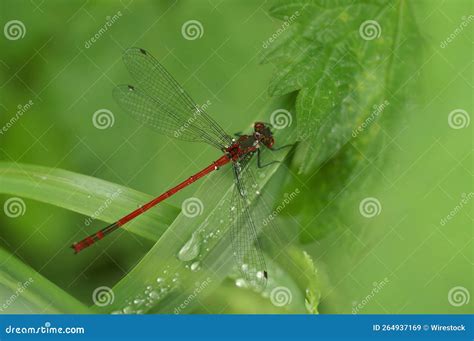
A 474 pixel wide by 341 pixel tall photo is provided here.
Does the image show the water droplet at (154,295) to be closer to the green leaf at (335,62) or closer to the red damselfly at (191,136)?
the red damselfly at (191,136)

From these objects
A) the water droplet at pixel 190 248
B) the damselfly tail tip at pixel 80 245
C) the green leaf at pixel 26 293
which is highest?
the water droplet at pixel 190 248

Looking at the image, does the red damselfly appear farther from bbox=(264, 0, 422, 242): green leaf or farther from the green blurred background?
bbox=(264, 0, 422, 242): green leaf

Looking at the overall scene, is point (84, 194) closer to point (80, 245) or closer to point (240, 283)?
point (80, 245)

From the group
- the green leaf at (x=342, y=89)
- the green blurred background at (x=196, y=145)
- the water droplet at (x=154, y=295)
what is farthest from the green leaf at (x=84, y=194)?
the green leaf at (x=342, y=89)

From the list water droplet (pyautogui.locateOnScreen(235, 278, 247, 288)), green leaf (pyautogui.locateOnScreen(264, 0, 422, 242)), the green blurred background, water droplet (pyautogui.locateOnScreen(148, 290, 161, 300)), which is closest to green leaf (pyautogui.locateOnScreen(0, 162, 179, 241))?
the green blurred background

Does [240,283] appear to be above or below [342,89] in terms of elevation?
below

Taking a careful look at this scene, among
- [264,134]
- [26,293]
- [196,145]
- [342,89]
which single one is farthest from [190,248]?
[342,89]

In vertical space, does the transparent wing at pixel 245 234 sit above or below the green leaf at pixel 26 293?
above
